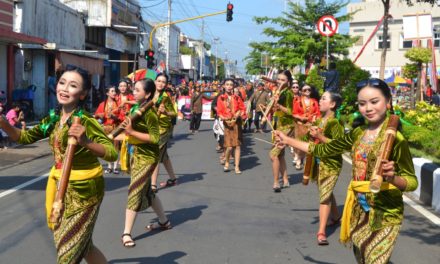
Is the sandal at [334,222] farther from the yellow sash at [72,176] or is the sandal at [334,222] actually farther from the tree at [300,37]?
the tree at [300,37]

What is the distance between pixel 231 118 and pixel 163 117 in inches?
87.7

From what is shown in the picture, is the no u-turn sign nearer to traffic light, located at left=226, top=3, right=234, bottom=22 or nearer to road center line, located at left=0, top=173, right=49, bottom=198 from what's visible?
road center line, located at left=0, top=173, right=49, bottom=198

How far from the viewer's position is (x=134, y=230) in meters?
6.62

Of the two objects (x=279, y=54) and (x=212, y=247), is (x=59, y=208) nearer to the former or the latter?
(x=212, y=247)

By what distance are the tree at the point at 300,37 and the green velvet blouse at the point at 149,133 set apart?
23.9 meters

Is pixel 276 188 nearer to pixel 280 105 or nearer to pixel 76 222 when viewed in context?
pixel 280 105

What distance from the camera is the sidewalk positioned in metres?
12.0

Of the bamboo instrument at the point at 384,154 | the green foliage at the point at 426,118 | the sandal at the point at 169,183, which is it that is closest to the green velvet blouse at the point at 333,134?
the bamboo instrument at the point at 384,154

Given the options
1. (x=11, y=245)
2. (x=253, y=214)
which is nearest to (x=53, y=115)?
(x=11, y=245)

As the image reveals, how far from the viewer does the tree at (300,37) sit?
29836 millimetres

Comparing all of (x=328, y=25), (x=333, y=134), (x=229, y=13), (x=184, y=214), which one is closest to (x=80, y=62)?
(x=229, y=13)

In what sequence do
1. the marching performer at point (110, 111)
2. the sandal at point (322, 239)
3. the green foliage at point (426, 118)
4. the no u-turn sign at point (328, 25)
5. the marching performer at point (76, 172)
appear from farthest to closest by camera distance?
the no u-turn sign at point (328, 25) → the green foliage at point (426, 118) → the marching performer at point (110, 111) → the sandal at point (322, 239) → the marching performer at point (76, 172)

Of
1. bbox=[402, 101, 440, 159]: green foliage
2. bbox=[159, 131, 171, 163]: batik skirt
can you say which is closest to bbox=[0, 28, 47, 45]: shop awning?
bbox=[159, 131, 171, 163]: batik skirt

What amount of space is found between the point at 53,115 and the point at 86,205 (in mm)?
697
